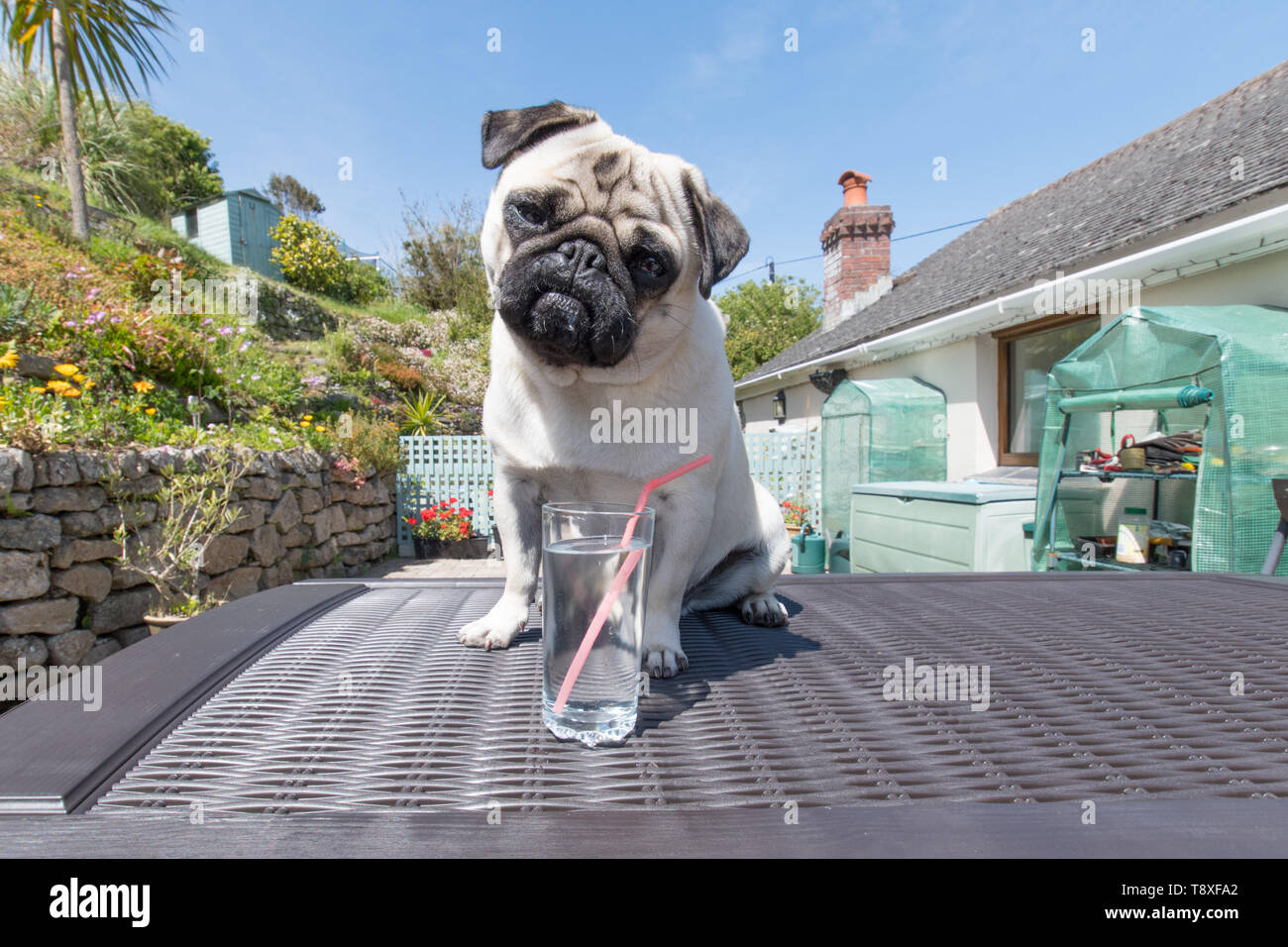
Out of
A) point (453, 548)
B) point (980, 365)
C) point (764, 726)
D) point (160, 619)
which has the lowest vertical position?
point (453, 548)

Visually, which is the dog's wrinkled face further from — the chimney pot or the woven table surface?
the chimney pot

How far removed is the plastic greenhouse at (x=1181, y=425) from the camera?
3555mm

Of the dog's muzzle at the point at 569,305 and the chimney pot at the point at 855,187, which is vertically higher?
the chimney pot at the point at 855,187

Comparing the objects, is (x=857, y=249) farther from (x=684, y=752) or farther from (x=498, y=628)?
(x=684, y=752)

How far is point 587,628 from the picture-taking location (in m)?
1.05

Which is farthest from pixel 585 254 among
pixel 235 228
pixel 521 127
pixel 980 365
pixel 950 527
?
pixel 235 228

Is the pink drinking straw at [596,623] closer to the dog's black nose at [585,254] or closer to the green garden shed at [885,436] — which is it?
the dog's black nose at [585,254]

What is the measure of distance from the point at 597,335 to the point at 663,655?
762 millimetres

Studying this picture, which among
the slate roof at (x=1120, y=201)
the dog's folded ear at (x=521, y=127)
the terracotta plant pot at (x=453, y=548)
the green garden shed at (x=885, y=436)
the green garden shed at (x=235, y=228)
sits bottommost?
the terracotta plant pot at (x=453, y=548)

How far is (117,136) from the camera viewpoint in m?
14.4

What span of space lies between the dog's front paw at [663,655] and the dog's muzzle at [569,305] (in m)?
0.68

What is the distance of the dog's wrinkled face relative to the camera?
1461 mm

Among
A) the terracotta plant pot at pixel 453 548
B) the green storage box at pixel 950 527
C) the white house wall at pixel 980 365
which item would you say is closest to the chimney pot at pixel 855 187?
the white house wall at pixel 980 365
